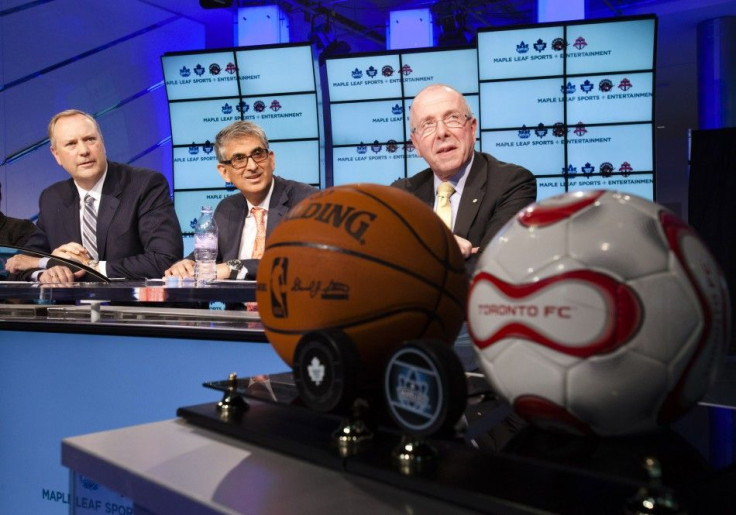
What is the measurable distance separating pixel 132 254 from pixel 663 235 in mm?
3853

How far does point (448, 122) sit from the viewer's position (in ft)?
11.1

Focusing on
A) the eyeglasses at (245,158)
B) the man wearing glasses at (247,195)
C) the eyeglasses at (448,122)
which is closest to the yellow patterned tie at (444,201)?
the eyeglasses at (448,122)

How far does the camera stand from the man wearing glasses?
405 cm

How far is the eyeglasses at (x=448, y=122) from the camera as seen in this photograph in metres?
3.39

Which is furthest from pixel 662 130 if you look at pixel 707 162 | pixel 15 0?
pixel 15 0

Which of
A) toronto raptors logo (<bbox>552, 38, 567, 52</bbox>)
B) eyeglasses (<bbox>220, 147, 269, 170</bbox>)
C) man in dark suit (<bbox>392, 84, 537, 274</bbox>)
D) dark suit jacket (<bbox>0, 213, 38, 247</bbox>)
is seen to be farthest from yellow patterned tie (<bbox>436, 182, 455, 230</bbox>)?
toronto raptors logo (<bbox>552, 38, 567, 52</bbox>)

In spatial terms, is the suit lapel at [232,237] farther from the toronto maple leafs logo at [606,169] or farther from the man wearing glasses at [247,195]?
the toronto maple leafs logo at [606,169]

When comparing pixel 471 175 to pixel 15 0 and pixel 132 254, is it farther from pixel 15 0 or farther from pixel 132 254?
pixel 15 0

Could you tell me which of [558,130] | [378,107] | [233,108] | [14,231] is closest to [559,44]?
[558,130]

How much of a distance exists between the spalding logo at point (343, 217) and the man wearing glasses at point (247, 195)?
3.10 meters

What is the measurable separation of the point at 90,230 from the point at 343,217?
3.63 m

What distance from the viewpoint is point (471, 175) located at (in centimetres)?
345

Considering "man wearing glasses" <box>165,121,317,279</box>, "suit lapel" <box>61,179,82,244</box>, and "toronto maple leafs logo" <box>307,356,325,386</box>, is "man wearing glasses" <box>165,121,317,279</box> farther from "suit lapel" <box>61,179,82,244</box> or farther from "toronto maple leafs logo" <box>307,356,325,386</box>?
"toronto maple leafs logo" <box>307,356,325,386</box>

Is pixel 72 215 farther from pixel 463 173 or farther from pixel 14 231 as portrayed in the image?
pixel 463 173
